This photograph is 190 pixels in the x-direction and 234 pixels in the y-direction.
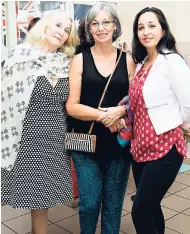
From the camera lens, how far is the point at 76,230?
241 centimetres

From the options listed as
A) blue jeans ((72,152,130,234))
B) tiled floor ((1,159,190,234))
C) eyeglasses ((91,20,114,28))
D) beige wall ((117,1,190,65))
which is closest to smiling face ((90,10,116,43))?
eyeglasses ((91,20,114,28))

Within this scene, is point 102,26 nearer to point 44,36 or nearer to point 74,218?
point 44,36

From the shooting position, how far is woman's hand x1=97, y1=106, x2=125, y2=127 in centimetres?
172

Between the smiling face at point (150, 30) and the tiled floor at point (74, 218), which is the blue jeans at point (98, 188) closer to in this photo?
the tiled floor at point (74, 218)

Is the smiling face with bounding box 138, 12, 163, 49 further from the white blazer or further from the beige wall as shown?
the beige wall

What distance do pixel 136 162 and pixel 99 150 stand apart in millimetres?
200

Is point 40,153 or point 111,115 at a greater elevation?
point 111,115

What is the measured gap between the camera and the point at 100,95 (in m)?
1.75

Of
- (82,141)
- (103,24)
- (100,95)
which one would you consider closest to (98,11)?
(103,24)

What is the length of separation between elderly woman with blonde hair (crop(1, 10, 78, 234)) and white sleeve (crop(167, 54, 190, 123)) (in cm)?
55

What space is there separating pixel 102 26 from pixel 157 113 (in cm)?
51

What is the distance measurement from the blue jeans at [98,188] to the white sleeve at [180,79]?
49 cm

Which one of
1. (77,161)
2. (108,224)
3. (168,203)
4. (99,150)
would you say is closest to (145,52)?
(99,150)

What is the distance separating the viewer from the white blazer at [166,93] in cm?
155
